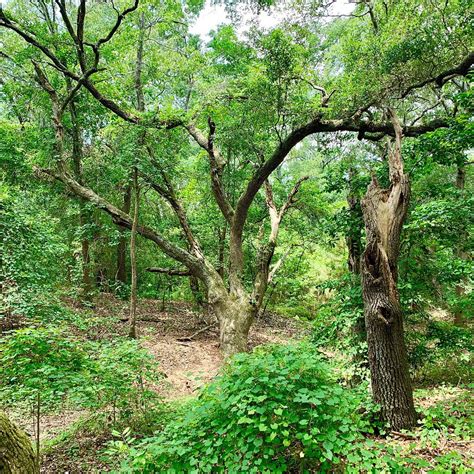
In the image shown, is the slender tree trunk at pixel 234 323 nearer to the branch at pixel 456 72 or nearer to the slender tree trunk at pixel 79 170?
the slender tree trunk at pixel 79 170

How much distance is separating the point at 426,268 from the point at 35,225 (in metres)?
6.67

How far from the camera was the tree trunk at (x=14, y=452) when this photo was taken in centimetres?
200

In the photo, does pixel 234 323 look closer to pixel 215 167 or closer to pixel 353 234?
pixel 353 234

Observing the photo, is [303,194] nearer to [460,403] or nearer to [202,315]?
[202,315]

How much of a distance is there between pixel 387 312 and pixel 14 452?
127 inches

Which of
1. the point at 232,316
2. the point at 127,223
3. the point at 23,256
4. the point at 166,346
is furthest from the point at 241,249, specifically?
the point at 23,256

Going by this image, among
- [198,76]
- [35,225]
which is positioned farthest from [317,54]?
[35,225]

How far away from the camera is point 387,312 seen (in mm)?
3273

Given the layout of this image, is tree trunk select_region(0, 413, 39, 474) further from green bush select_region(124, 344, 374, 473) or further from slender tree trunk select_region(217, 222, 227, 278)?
slender tree trunk select_region(217, 222, 227, 278)

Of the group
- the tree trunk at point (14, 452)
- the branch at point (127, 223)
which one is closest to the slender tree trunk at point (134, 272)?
the branch at point (127, 223)

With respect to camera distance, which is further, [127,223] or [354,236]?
[127,223]

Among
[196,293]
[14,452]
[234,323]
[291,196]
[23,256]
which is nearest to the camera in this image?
[14,452]

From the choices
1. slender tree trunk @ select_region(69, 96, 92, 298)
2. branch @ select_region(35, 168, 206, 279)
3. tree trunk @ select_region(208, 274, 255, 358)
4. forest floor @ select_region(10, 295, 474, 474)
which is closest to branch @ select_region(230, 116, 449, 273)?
tree trunk @ select_region(208, 274, 255, 358)

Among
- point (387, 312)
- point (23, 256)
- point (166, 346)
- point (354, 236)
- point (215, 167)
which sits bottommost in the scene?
point (166, 346)
